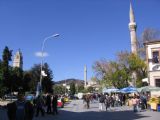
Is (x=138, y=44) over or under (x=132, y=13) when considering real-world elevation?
under

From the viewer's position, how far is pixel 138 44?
7925 centimetres

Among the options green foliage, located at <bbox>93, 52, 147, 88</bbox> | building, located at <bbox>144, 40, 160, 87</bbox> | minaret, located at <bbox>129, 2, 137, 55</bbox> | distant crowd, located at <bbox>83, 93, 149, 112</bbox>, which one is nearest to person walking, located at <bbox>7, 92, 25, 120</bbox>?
distant crowd, located at <bbox>83, 93, 149, 112</bbox>

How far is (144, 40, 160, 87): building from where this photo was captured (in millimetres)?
44094

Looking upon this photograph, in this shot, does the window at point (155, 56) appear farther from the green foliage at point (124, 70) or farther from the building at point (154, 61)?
the green foliage at point (124, 70)

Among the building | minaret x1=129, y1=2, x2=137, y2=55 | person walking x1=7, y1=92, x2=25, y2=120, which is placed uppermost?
minaret x1=129, y1=2, x2=137, y2=55

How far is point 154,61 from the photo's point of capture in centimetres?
4447

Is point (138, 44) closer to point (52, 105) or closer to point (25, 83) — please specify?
point (25, 83)

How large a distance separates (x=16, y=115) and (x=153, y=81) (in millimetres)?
36361

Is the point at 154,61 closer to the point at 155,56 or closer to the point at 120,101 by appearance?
the point at 155,56

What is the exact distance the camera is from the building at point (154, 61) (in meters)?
44.1

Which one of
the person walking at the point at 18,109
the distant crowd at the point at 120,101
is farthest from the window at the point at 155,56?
the person walking at the point at 18,109

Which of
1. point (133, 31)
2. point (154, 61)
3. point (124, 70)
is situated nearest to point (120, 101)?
point (154, 61)

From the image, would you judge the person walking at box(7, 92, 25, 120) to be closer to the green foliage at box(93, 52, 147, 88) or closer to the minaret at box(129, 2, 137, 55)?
the green foliage at box(93, 52, 147, 88)

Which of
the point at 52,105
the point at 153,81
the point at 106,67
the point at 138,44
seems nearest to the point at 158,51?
the point at 153,81
